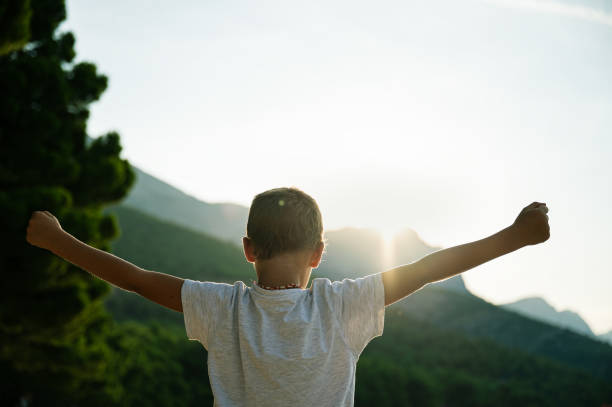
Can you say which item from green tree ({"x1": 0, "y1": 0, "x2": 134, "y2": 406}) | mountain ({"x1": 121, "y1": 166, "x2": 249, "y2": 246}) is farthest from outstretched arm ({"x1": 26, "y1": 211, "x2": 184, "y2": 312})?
mountain ({"x1": 121, "y1": 166, "x2": 249, "y2": 246})

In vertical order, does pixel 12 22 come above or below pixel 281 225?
above

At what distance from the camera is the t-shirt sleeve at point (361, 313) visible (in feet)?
4.52

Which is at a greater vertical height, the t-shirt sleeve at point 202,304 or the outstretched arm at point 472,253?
the outstretched arm at point 472,253

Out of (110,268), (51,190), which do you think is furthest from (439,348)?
(110,268)

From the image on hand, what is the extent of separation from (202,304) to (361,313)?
0.43 m

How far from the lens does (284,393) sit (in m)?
1.33

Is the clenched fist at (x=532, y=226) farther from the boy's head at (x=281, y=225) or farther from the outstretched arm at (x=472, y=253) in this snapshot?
the boy's head at (x=281, y=225)

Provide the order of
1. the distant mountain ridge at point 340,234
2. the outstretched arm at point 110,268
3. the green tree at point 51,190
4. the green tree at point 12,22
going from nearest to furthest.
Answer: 1. the outstretched arm at point 110,268
2. the green tree at point 12,22
3. the green tree at point 51,190
4. the distant mountain ridge at point 340,234

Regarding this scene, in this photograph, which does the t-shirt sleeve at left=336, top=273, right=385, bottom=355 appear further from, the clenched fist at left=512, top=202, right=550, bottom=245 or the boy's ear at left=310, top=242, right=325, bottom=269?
the clenched fist at left=512, top=202, right=550, bottom=245

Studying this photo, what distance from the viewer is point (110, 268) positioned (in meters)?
1.42

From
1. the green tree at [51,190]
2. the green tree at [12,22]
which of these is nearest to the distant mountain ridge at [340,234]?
the green tree at [51,190]

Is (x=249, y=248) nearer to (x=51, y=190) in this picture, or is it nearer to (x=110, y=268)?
(x=110, y=268)

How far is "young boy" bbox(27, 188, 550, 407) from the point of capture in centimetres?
132

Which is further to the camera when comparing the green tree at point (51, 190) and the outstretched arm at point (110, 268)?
the green tree at point (51, 190)
